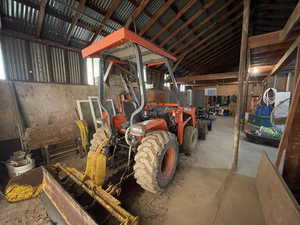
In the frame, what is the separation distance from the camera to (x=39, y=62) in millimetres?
3197

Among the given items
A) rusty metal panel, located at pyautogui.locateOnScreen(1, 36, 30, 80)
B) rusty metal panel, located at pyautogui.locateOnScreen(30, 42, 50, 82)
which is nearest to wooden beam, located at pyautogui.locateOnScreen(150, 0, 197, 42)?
rusty metal panel, located at pyautogui.locateOnScreen(30, 42, 50, 82)

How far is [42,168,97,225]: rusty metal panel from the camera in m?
0.93

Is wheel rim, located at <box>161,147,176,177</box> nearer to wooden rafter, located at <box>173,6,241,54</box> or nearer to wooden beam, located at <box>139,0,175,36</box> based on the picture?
wooden beam, located at <box>139,0,175,36</box>

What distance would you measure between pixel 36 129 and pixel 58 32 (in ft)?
8.84

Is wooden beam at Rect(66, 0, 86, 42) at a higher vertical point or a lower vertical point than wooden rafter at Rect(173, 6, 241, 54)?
lower

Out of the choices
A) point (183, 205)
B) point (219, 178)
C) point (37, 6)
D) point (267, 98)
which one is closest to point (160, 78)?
point (267, 98)

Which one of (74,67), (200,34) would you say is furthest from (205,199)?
(200,34)

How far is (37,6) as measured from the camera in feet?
8.43

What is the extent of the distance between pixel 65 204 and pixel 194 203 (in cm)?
159

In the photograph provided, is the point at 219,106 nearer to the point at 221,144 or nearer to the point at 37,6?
the point at 221,144

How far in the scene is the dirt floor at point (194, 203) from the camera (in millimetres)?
1427

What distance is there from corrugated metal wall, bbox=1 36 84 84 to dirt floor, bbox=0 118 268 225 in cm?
292

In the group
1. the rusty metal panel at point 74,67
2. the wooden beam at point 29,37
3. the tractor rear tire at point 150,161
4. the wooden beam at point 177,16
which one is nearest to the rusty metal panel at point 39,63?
the wooden beam at point 29,37

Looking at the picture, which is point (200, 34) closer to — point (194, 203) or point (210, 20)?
point (210, 20)
